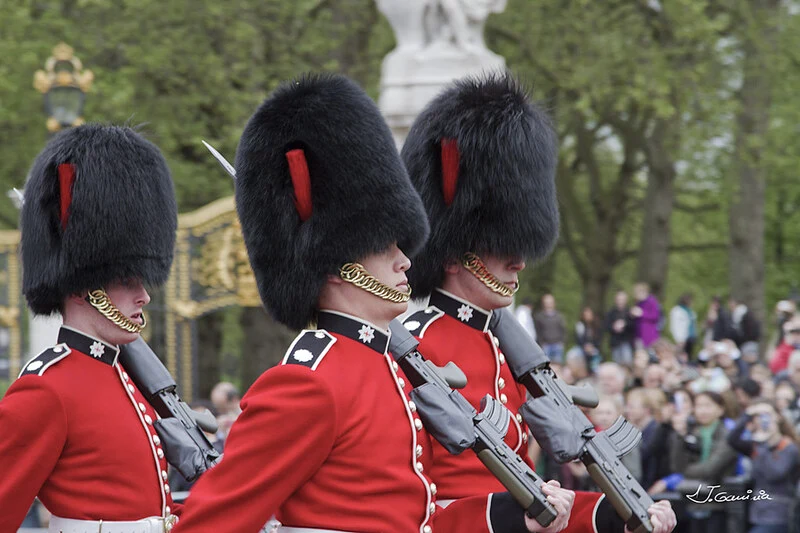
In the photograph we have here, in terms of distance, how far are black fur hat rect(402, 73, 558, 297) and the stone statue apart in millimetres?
4476

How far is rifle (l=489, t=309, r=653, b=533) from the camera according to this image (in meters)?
4.20

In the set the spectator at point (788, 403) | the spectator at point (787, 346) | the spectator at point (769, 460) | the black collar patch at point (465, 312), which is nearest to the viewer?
the black collar patch at point (465, 312)

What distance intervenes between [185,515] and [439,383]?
85 cm

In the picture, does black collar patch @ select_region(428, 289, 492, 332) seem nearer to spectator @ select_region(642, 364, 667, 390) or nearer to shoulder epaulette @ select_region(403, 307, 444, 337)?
shoulder epaulette @ select_region(403, 307, 444, 337)

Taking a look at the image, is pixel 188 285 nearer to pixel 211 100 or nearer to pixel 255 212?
pixel 211 100

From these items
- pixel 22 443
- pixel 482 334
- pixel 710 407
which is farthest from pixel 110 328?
pixel 710 407

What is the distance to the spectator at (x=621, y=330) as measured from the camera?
16047mm

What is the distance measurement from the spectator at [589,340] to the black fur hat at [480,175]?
31.7ft

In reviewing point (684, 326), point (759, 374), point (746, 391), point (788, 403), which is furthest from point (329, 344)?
point (684, 326)

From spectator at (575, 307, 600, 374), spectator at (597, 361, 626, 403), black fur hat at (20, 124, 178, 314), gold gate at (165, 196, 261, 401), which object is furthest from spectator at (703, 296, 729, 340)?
black fur hat at (20, 124, 178, 314)

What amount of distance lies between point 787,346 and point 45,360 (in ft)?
30.9

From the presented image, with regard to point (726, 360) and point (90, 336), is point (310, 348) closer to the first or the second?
point (90, 336)

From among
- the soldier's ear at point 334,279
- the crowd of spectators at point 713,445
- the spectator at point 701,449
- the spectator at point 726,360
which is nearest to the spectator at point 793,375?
the crowd of spectators at point 713,445

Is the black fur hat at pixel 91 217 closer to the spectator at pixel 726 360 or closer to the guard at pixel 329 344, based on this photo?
the guard at pixel 329 344
